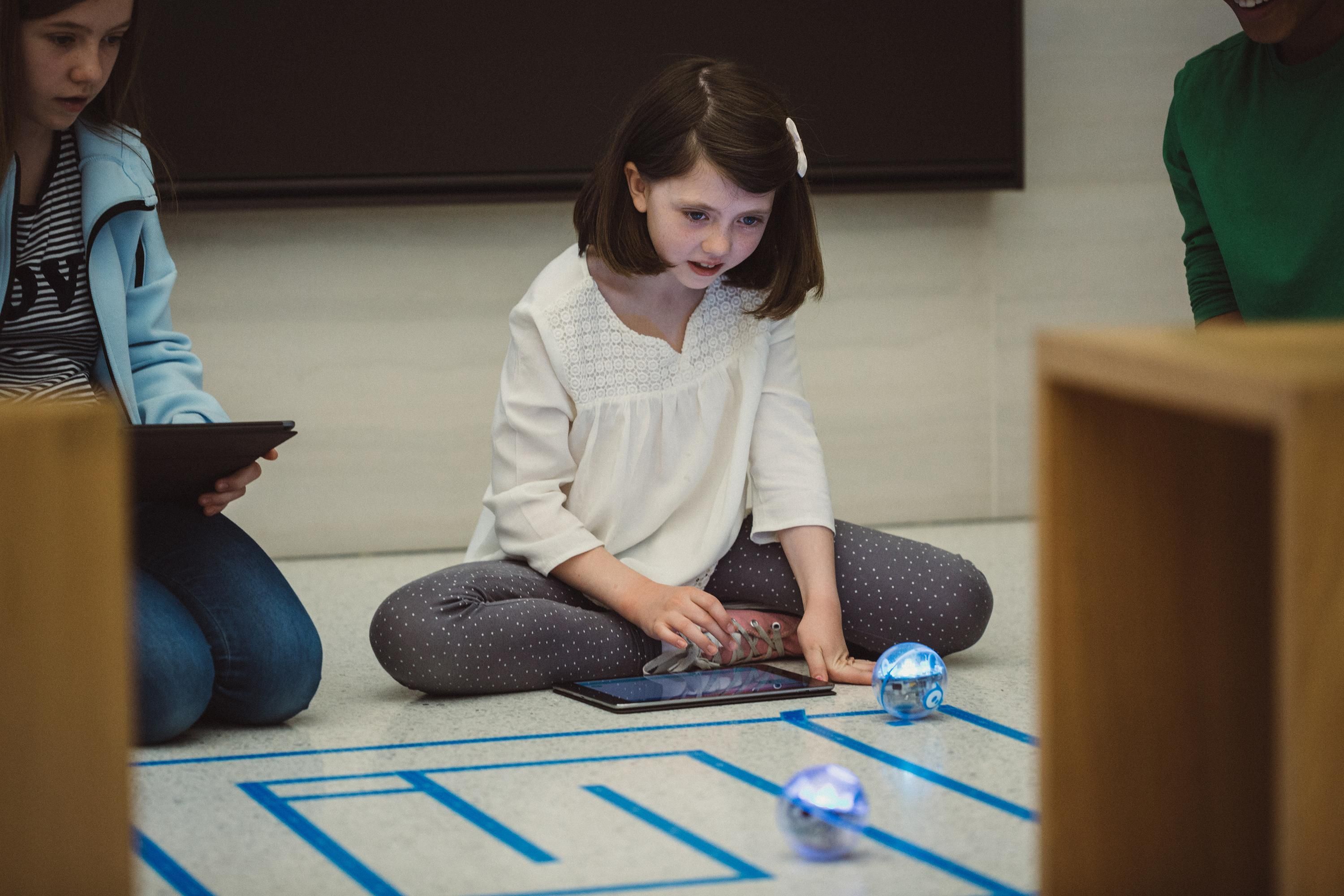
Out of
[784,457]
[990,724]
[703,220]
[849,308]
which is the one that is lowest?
[990,724]

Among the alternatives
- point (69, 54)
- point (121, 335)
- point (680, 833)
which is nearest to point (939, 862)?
point (680, 833)

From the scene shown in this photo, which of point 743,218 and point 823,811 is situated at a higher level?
point 743,218

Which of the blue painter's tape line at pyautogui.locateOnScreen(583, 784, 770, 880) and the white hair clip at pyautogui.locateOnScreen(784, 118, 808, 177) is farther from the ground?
the white hair clip at pyautogui.locateOnScreen(784, 118, 808, 177)

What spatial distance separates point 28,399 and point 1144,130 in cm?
198

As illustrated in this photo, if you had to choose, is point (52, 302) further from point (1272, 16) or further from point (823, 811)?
point (1272, 16)

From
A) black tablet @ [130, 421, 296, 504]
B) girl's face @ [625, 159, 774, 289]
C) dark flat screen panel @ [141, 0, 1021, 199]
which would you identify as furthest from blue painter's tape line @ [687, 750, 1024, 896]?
dark flat screen panel @ [141, 0, 1021, 199]

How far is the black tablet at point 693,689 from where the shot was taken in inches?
56.7

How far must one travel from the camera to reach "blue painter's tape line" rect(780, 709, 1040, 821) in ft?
3.67

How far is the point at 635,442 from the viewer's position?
1.62m

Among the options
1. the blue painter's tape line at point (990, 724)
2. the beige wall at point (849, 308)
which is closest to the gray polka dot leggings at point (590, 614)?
the blue painter's tape line at point (990, 724)

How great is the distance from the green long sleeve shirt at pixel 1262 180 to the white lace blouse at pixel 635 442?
499 millimetres

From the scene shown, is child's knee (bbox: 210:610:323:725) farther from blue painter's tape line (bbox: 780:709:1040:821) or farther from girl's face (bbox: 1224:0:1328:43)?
girl's face (bbox: 1224:0:1328:43)

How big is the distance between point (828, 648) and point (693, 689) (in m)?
0.16

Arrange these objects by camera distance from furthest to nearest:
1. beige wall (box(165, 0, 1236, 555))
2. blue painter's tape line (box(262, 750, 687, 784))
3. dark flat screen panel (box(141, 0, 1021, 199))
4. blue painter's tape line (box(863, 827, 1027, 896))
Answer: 1. beige wall (box(165, 0, 1236, 555))
2. dark flat screen panel (box(141, 0, 1021, 199))
3. blue painter's tape line (box(262, 750, 687, 784))
4. blue painter's tape line (box(863, 827, 1027, 896))
